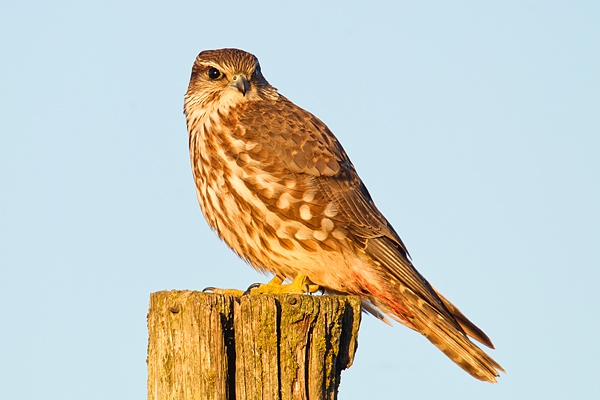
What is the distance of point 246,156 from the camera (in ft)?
18.0

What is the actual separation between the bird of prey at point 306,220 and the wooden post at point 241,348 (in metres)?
1.81

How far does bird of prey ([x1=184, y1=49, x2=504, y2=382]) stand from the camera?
5383mm

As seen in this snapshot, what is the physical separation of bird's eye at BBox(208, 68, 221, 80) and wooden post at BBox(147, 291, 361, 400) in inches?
115

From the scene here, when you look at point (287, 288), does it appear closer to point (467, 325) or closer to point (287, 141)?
point (287, 141)

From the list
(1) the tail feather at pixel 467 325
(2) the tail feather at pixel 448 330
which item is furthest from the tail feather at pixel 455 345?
(1) the tail feather at pixel 467 325

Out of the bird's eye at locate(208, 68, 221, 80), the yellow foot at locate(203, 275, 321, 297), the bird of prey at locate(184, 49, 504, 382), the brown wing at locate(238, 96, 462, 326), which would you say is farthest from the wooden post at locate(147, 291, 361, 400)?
the bird's eye at locate(208, 68, 221, 80)

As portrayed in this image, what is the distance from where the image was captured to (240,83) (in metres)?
5.91

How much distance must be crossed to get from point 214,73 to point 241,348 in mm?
3212

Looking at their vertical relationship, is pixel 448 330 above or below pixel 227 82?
below

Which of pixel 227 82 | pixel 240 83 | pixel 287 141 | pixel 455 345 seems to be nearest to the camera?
pixel 455 345

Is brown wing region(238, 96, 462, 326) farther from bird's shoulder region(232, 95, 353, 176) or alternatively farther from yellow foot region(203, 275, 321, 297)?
yellow foot region(203, 275, 321, 297)

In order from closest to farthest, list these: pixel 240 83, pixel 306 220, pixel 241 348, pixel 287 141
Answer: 1. pixel 241 348
2. pixel 306 220
3. pixel 287 141
4. pixel 240 83

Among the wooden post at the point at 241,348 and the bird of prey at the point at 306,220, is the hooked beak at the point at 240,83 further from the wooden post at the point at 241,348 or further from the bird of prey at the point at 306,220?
the wooden post at the point at 241,348

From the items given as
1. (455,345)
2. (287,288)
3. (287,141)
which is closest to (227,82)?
(287,141)
